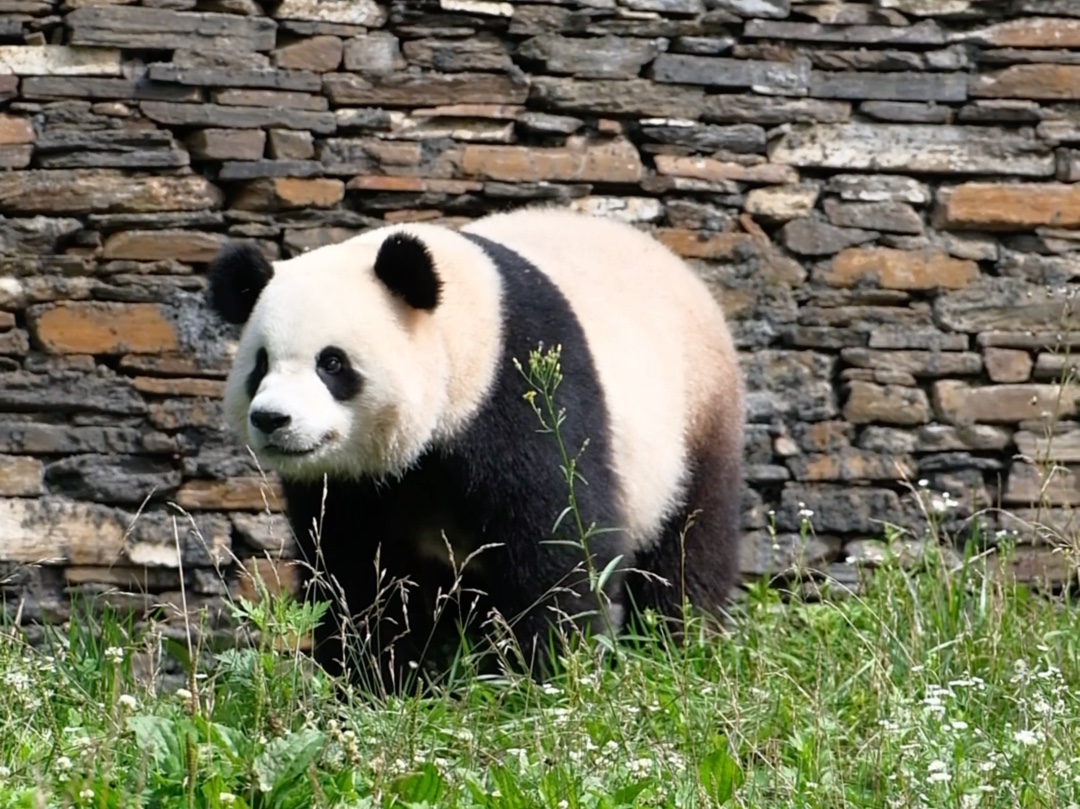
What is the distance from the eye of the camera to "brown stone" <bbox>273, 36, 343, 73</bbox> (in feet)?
19.1

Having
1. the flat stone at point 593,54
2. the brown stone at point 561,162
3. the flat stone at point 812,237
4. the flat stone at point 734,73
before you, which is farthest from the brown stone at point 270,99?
the flat stone at point 812,237

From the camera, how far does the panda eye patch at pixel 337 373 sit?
437 cm

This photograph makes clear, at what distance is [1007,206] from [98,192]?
3073 millimetres

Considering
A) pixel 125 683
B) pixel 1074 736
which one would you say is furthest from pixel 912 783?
pixel 125 683

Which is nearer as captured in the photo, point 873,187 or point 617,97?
point 617,97

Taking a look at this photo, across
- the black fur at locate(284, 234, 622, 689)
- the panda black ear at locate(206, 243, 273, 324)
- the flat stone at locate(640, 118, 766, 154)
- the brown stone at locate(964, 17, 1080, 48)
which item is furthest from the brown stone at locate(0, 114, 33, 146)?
the brown stone at locate(964, 17, 1080, 48)

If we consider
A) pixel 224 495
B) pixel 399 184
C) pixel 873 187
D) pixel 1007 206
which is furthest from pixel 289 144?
pixel 1007 206

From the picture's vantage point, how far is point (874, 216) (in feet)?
Answer: 20.2

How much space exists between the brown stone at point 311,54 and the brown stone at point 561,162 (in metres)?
0.52

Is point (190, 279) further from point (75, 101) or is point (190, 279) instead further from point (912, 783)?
point (912, 783)

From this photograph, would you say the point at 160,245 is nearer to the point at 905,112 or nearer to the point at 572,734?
the point at 905,112

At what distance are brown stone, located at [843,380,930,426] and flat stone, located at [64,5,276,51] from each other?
229 cm

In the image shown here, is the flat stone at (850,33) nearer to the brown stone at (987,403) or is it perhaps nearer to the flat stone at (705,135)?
the flat stone at (705,135)

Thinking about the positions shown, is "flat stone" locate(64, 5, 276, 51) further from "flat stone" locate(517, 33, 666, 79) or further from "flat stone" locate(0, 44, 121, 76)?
"flat stone" locate(517, 33, 666, 79)
